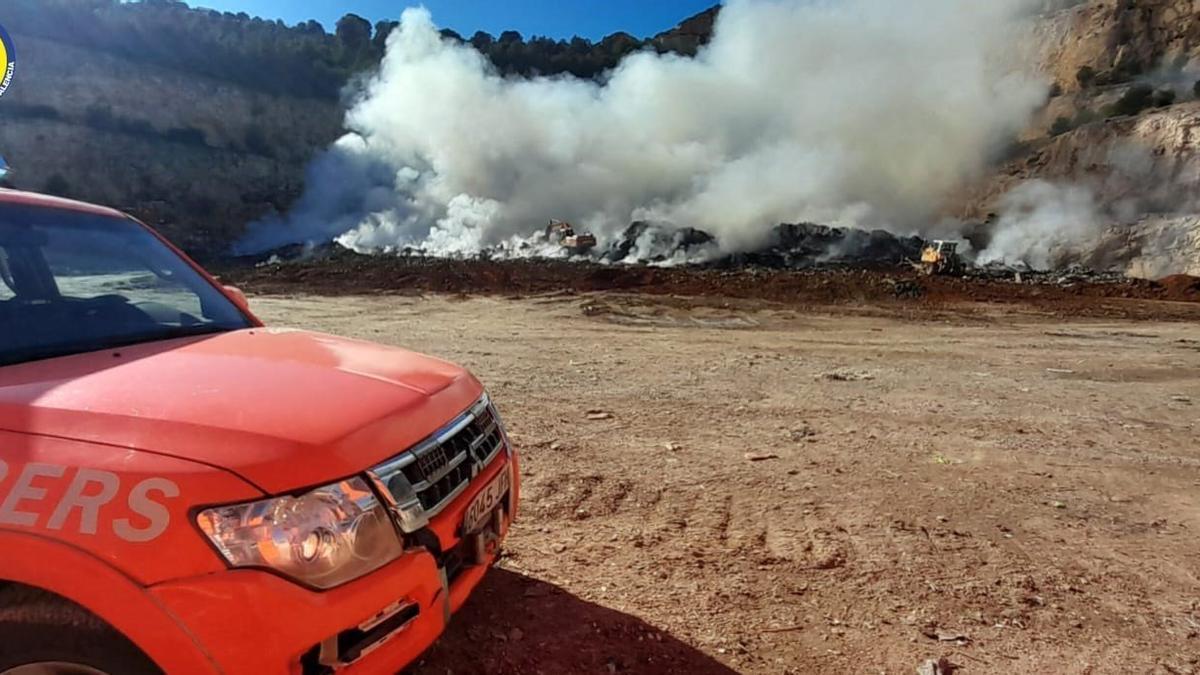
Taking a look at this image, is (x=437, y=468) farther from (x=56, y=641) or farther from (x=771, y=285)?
(x=771, y=285)

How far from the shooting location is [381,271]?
861 inches

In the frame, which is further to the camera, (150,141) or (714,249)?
(150,141)

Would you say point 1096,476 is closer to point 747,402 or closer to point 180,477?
point 747,402

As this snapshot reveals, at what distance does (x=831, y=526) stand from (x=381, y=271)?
20040 mm

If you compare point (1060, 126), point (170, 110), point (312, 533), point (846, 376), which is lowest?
point (846, 376)

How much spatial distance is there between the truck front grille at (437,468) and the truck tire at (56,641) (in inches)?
24.6

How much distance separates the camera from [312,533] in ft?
5.42

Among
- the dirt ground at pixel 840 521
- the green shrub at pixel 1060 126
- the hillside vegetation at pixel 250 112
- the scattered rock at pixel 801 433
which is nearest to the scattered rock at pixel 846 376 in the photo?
Answer: the dirt ground at pixel 840 521

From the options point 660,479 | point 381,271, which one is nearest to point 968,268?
point 381,271

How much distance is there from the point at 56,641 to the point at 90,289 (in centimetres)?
153

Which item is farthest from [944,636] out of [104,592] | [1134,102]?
[1134,102]

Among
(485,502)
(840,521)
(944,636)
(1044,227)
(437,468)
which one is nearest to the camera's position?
(437,468)

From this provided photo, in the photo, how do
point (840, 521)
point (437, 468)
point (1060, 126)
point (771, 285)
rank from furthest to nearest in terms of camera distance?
point (1060, 126) < point (771, 285) < point (840, 521) < point (437, 468)

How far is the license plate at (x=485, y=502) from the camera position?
213 cm
